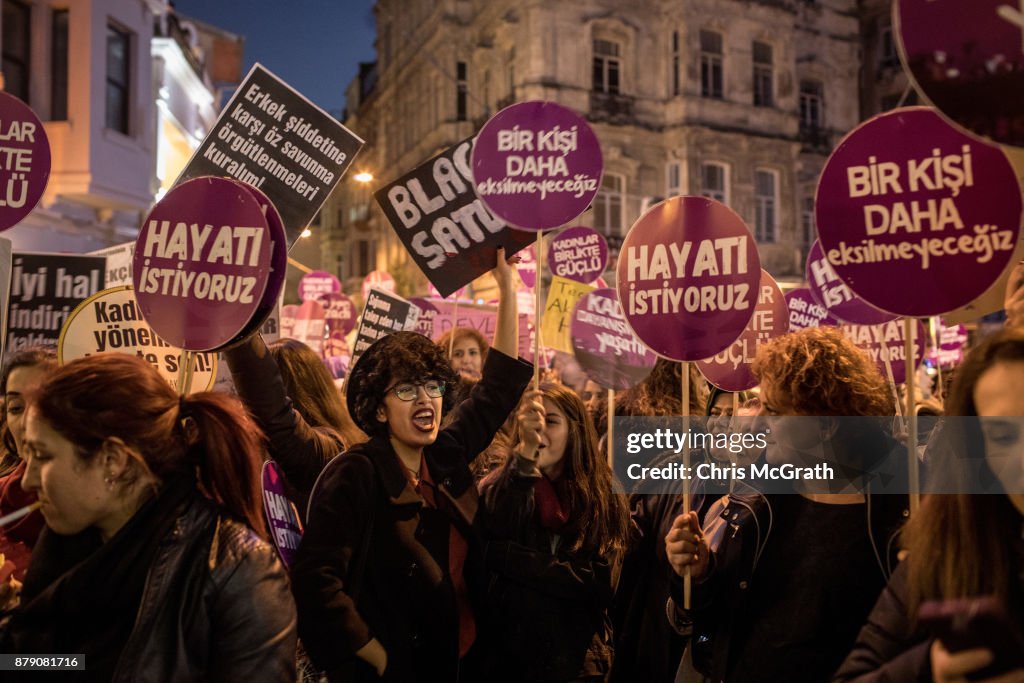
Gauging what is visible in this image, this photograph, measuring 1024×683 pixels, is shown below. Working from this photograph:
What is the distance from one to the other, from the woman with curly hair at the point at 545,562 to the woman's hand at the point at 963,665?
1868 millimetres

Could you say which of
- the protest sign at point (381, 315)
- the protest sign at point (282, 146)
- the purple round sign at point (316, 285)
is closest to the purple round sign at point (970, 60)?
the protest sign at point (282, 146)

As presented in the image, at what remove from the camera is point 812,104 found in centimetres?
3178

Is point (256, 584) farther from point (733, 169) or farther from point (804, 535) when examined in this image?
point (733, 169)

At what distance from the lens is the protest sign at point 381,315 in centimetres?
774

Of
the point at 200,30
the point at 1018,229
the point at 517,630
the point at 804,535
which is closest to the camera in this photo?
the point at 1018,229

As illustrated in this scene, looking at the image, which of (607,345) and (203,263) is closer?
(203,263)

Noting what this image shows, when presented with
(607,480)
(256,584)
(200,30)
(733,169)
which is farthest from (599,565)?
(200,30)

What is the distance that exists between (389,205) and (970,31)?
2.84m

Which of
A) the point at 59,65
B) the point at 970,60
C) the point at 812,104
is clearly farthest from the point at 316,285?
the point at 812,104

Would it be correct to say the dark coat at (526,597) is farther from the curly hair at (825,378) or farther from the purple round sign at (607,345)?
the purple round sign at (607,345)

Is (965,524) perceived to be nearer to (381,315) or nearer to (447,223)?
(447,223)

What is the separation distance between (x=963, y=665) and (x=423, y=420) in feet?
6.20

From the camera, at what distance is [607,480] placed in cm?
373

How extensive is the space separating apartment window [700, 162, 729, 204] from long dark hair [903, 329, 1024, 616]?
28039 millimetres
